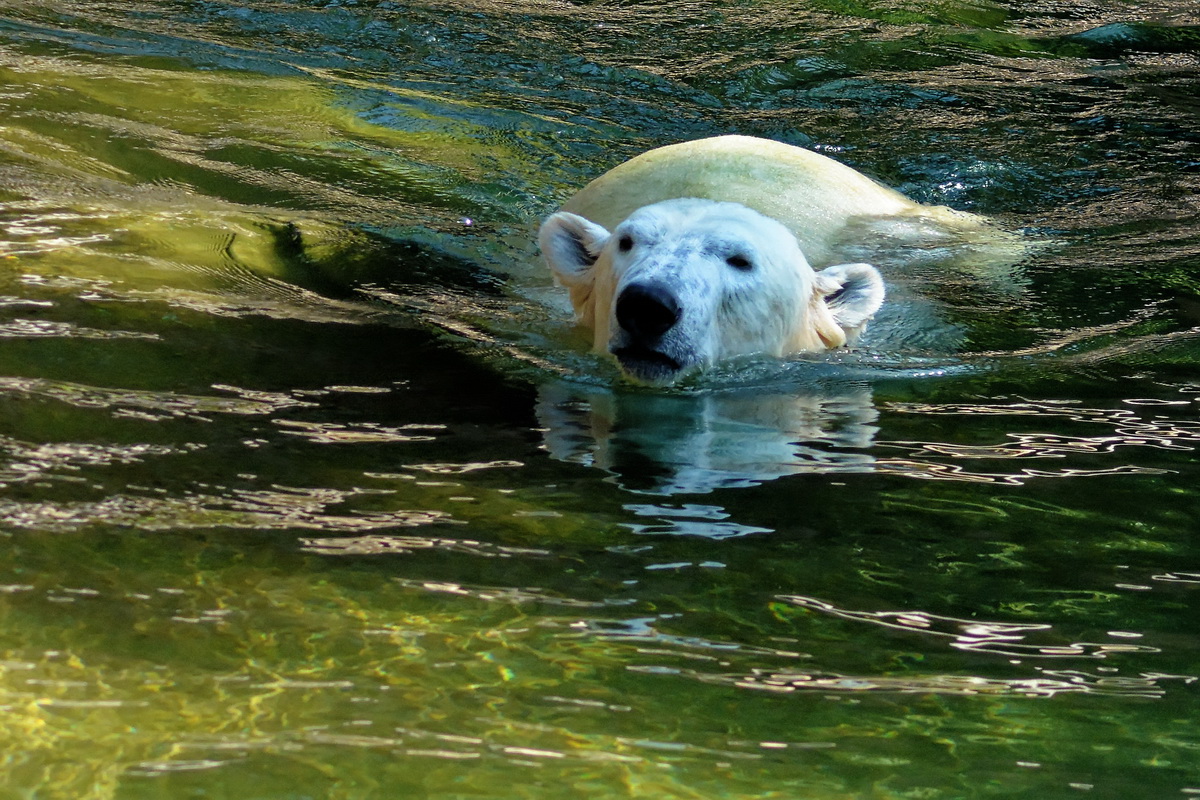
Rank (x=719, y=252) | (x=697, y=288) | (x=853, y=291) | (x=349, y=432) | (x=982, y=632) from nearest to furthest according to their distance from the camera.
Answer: (x=982, y=632) < (x=349, y=432) < (x=697, y=288) < (x=719, y=252) < (x=853, y=291)

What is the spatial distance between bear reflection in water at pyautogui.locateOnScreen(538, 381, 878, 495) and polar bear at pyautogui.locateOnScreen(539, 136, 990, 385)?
0.26 m

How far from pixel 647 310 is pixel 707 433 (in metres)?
0.62

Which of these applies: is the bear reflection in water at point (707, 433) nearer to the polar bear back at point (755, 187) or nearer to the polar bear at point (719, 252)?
the polar bear at point (719, 252)

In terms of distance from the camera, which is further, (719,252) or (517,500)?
(719,252)

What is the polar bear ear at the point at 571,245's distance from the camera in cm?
541

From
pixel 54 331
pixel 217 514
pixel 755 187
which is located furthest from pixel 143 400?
pixel 755 187

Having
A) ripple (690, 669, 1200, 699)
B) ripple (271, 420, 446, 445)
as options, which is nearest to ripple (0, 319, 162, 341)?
ripple (271, 420, 446, 445)

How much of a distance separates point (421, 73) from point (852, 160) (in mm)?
3166

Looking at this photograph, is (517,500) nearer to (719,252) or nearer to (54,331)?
(54,331)

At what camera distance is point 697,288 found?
4656mm

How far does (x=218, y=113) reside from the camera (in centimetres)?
798

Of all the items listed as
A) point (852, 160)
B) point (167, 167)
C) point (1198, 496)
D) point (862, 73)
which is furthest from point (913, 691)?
point (862, 73)

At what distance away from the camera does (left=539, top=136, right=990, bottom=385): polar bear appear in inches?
180

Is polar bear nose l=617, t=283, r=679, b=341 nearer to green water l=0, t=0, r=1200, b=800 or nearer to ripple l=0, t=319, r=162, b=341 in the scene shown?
green water l=0, t=0, r=1200, b=800
